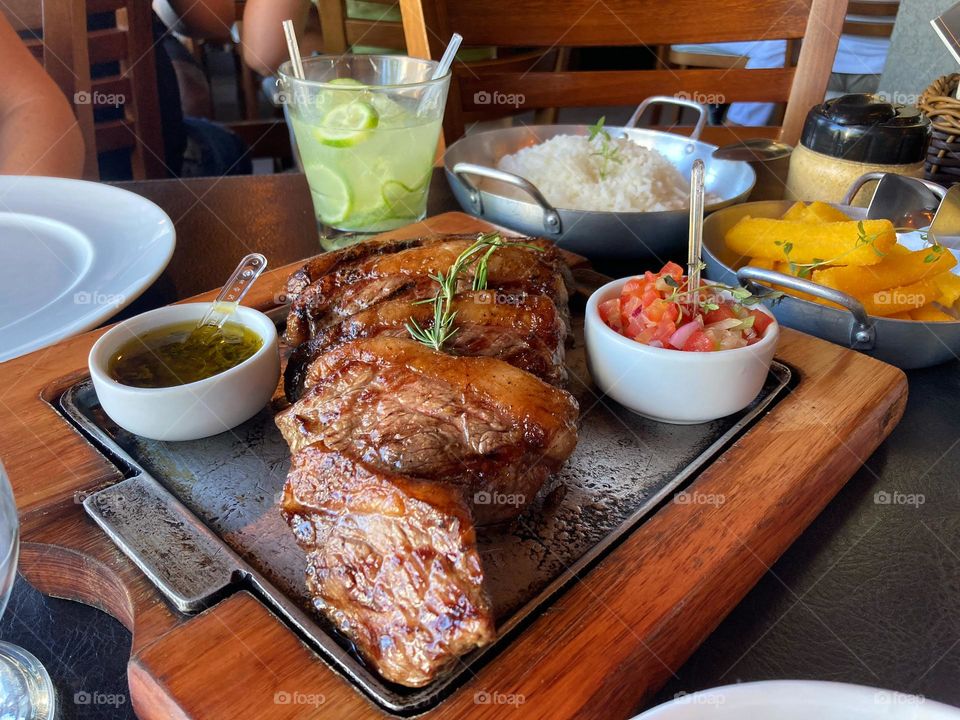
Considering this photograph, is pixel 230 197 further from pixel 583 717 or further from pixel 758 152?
pixel 583 717

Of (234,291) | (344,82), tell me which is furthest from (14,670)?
(344,82)

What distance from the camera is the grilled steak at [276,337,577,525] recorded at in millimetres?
1185

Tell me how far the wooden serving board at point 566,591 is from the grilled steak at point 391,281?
489 mm

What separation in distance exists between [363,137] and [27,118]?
6.10ft

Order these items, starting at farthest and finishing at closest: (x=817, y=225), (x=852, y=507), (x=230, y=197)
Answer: (x=230, y=197), (x=817, y=225), (x=852, y=507)

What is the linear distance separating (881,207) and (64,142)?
10.2 feet

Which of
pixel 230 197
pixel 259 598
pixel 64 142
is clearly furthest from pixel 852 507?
pixel 64 142

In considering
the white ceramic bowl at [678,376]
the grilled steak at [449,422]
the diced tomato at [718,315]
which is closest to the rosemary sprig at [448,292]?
the grilled steak at [449,422]

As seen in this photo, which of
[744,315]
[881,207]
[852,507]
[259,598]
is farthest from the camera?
[881,207]

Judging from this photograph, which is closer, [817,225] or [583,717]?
[583,717]

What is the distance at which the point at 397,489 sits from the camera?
1.05 metres

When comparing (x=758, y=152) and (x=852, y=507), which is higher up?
(x=758, y=152)
